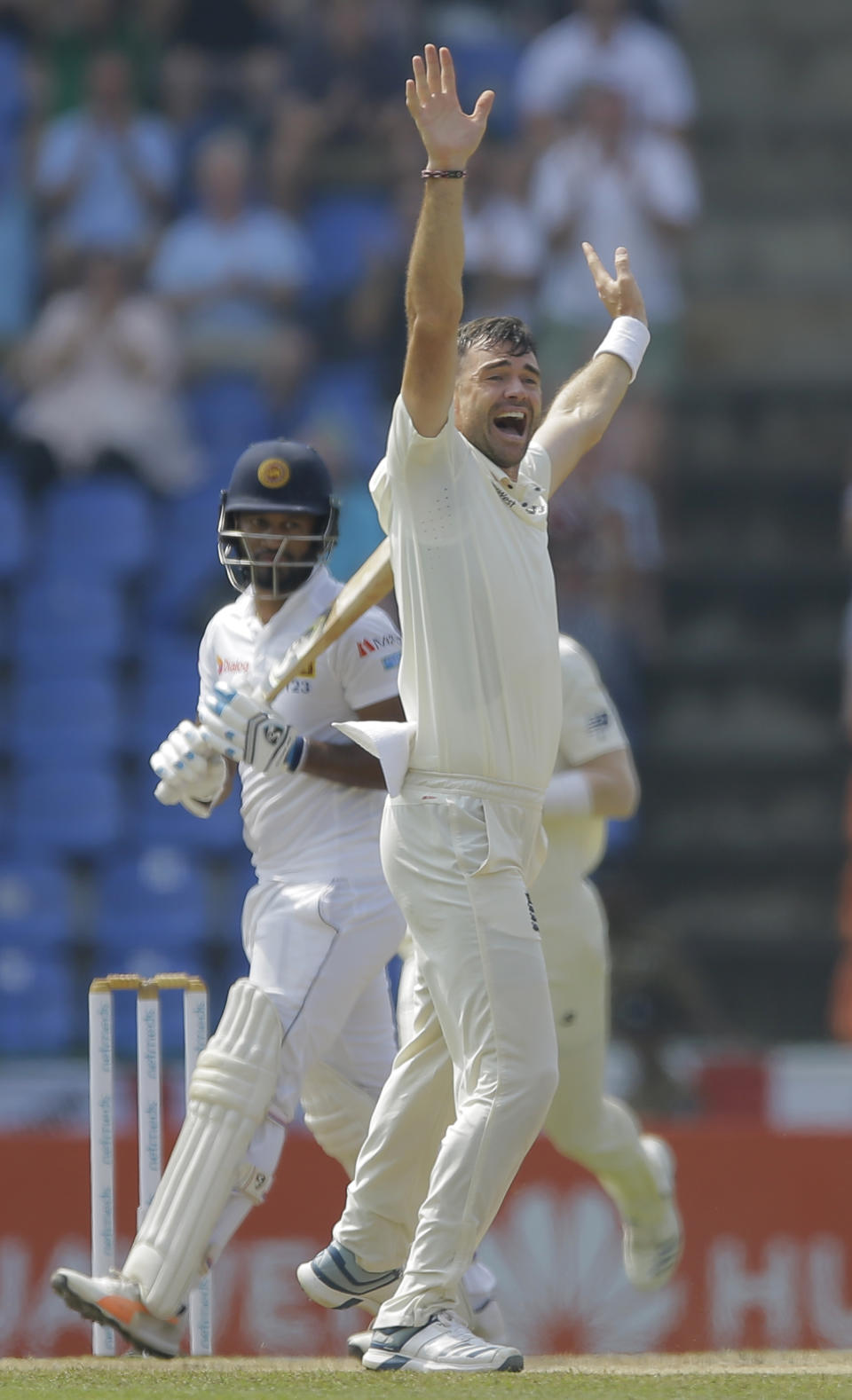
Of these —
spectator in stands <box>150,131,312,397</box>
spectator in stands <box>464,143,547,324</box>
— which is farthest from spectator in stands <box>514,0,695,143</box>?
spectator in stands <box>150,131,312,397</box>

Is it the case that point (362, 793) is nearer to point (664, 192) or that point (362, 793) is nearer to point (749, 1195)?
point (749, 1195)

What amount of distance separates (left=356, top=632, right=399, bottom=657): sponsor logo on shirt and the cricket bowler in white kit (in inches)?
21.7

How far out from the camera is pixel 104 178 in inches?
426

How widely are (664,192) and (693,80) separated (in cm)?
203

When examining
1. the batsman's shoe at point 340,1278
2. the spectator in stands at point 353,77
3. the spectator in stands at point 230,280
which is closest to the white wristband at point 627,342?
the batsman's shoe at point 340,1278

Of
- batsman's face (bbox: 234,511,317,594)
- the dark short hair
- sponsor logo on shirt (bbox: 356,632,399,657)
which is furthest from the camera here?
batsman's face (bbox: 234,511,317,594)

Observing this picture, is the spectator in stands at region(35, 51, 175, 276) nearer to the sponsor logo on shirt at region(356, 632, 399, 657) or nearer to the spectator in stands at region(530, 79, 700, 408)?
the spectator in stands at region(530, 79, 700, 408)

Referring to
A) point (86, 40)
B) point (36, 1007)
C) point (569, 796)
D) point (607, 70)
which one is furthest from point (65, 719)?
point (569, 796)

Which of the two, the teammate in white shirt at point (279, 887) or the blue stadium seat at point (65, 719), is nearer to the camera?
the teammate in white shirt at point (279, 887)

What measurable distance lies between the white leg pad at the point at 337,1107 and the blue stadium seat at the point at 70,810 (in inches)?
202

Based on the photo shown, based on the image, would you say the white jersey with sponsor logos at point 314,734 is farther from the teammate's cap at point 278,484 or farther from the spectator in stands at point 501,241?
the spectator in stands at point 501,241

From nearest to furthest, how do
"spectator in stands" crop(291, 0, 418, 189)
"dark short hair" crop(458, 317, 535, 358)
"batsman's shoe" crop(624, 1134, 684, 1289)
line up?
"dark short hair" crop(458, 317, 535, 358) → "batsman's shoe" crop(624, 1134, 684, 1289) → "spectator in stands" crop(291, 0, 418, 189)

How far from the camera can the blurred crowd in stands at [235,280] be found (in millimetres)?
9969

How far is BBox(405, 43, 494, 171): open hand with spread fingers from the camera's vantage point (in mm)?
3508
